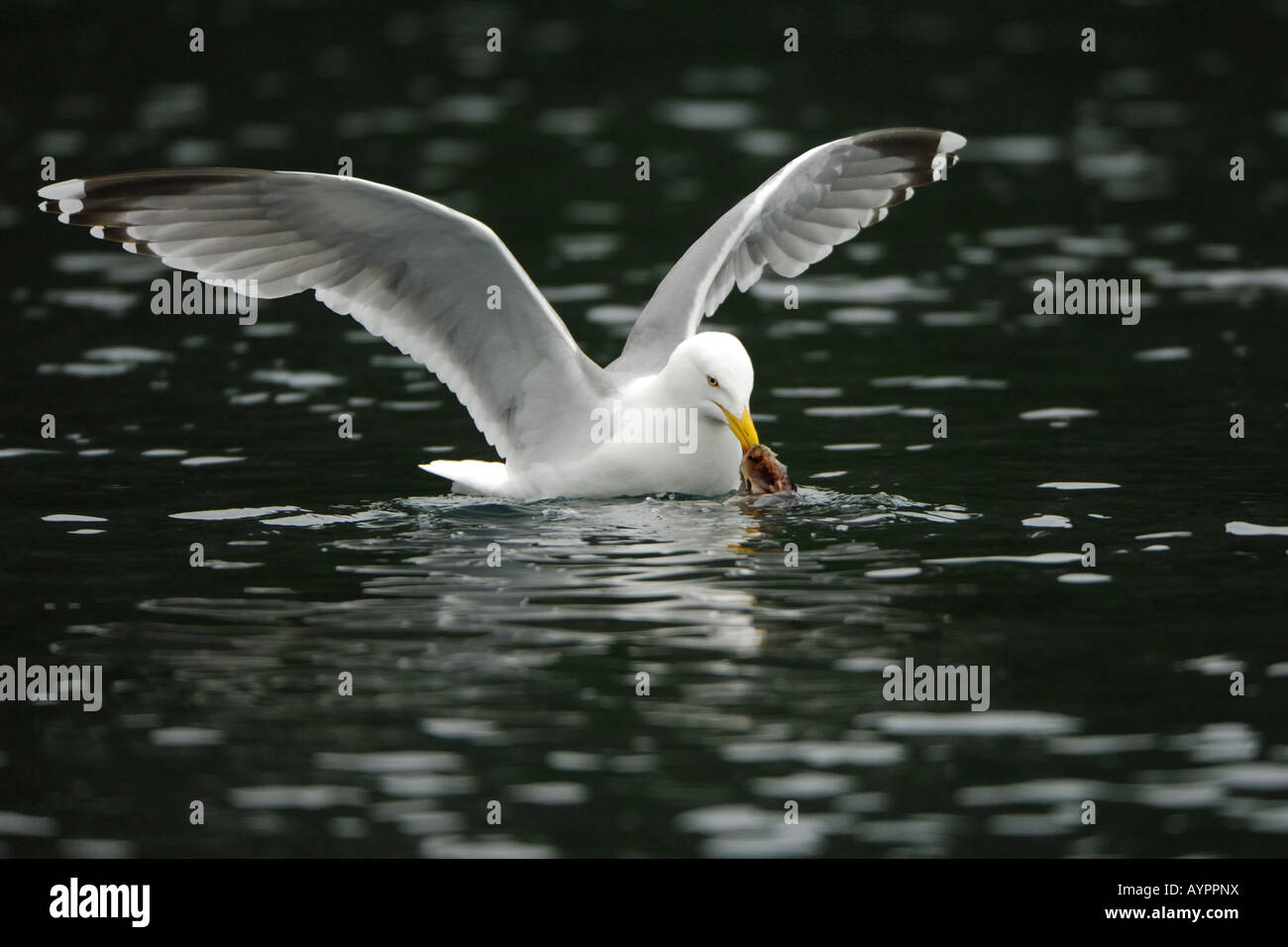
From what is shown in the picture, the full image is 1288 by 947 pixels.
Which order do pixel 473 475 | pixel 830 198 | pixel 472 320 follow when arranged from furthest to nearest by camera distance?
pixel 830 198 → pixel 473 475 → pixel 472 320

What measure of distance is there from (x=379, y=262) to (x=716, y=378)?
2.22m

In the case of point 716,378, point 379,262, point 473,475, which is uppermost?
point 379,262

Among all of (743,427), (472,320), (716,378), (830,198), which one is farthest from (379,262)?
(830,198)

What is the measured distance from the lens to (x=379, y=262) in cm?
1241

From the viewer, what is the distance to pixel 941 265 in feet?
67.6

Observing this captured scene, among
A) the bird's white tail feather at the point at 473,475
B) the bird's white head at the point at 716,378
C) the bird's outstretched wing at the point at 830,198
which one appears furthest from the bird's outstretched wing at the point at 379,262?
the bird's outstretched wing at the point at 830,198

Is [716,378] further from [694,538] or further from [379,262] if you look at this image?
[379,262]

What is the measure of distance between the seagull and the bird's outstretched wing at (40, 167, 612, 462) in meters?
0.01

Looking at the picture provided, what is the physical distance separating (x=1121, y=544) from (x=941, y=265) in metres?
9.36

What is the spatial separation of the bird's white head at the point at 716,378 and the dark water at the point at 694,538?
0.57 metres

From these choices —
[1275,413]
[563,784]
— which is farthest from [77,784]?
[1275,413]

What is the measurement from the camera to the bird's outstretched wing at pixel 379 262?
11883 millimetres

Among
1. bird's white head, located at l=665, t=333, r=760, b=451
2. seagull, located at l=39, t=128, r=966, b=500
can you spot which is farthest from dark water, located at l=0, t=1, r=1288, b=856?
bird's white head, located at l=665, t=333, r=760, b=451

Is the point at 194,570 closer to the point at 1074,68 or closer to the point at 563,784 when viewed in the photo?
the point at 563,784
